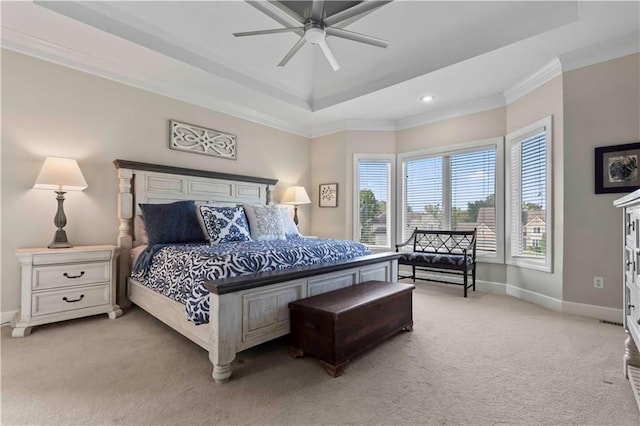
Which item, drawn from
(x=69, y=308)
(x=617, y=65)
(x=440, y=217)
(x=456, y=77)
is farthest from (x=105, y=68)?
(x=617, y=65)

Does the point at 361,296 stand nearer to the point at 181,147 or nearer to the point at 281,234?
the point at 281,234

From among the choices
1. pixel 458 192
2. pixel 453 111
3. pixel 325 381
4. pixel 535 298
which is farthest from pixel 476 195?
pixel 325 381

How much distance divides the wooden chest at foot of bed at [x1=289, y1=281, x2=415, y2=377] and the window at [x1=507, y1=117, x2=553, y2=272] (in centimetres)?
223

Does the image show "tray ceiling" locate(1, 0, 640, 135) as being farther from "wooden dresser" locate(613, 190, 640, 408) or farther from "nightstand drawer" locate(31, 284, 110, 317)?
"nightstand drawer" locate(31, 284, 110, 317)

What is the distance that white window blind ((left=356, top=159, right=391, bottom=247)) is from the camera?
5152 millimetres

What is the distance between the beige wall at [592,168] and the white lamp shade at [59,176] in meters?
4.89

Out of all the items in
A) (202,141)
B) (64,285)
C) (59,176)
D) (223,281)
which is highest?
(202,141)

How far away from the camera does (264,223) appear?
332cm

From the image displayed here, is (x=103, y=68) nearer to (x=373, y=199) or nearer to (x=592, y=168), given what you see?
(x=373, y=199)

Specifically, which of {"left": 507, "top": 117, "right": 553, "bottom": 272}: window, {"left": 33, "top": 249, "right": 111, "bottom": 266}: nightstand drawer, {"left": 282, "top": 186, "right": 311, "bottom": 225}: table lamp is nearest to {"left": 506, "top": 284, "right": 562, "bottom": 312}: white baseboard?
{"left": 507, "top": 117, "right": 553, "bottom": 272}: window

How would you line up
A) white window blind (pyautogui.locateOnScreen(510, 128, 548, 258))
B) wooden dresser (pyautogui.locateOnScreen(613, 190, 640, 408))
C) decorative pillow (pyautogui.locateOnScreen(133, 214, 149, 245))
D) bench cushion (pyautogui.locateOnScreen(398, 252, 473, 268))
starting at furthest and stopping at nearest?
bench cushion (pyautogui.locateOnScreen(398, 252, 473, 268)) < white window blind (pyautogui.locateOnScreen(510, 128, 548, 258)) < decorative pillow (pyautogui.locateOnScreen(133, 214, 149, 245)) < wooden dresser (pyautogui.locateOnScreen(613, 190, 640, 408))

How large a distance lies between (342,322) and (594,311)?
9.25 ft

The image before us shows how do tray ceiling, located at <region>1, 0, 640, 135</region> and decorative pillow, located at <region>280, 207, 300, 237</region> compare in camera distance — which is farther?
decorative pillow, located at <region>280, 207, 300, 237</region>

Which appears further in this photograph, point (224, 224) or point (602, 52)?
point (224, 224)
